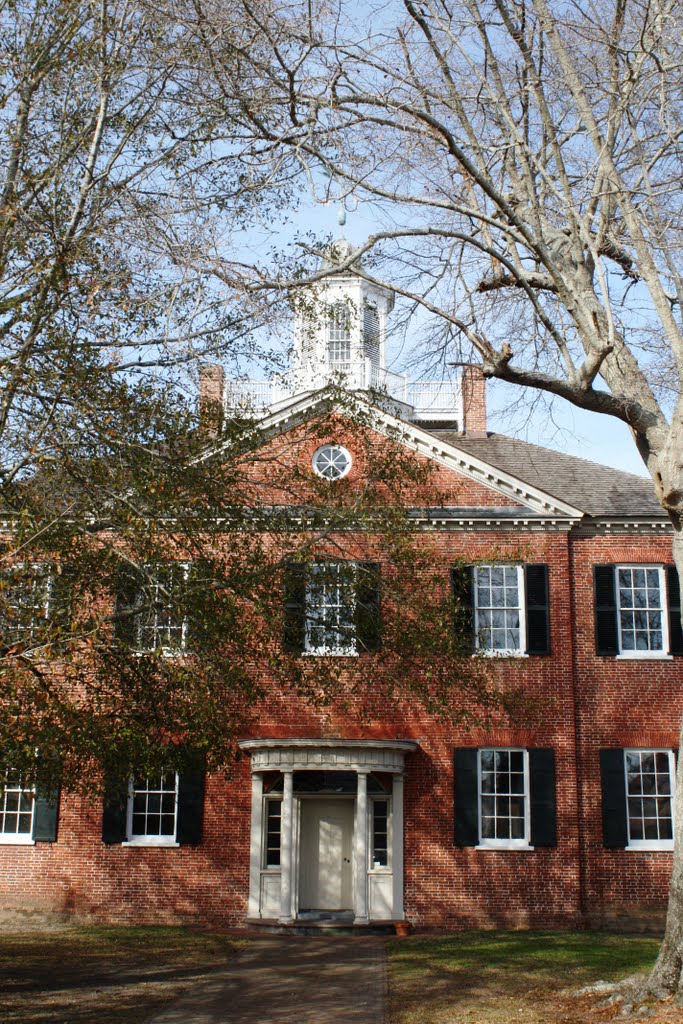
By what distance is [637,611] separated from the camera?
1934cm

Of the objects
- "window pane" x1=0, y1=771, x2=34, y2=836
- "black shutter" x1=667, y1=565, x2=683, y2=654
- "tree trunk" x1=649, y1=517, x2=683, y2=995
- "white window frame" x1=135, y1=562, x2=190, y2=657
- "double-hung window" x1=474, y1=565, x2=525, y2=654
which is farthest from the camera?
"double-hung window" x1=474, y1=565, x2=525, y2=654

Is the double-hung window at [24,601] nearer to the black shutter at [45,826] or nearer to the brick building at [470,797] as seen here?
the brick building at [470,797]

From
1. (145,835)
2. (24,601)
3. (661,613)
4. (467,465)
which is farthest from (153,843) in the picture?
(661,613)

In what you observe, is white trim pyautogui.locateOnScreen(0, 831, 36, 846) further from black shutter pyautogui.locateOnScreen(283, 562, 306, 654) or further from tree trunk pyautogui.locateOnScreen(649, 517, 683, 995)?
tree trunk pyautogui.locateOnScreen(649, 517, 683, 995)

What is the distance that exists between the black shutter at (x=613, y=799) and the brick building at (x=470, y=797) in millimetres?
34

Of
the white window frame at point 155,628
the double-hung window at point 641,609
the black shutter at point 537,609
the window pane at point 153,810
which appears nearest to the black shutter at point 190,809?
the window pane at point 153,810

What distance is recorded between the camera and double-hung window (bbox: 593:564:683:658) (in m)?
19.1

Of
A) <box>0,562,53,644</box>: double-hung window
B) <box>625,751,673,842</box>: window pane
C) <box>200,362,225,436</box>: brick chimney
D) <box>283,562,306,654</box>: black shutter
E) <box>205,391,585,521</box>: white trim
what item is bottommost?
<box>625,751,673,842</box>: window pane

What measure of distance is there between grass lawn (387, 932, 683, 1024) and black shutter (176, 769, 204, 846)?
13.1ft

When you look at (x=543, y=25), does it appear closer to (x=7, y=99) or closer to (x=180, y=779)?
(x=7, y=99)

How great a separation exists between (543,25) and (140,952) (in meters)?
13.1

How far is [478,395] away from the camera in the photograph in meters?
23.5

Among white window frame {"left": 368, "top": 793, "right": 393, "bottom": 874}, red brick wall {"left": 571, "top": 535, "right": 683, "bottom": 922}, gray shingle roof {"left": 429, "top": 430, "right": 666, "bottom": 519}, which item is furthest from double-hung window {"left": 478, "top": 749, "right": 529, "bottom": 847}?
gray shingle roof {"left": 429, "top": 430, "right": 666, "bottom": 519}

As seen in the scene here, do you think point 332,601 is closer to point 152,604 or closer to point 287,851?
point 152,604
